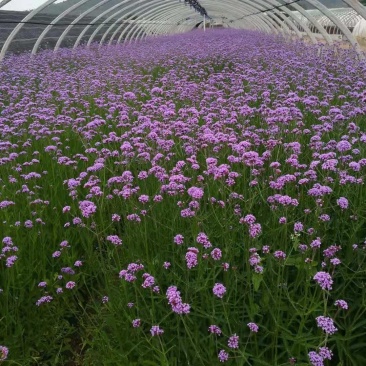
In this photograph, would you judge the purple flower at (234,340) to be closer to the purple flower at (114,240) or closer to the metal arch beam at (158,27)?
the purple flower at (114,240)

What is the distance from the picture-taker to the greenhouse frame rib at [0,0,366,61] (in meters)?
12.8

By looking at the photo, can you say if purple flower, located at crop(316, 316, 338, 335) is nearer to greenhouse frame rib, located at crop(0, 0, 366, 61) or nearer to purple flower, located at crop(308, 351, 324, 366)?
purple flower, located at crop(308, 351, 324, 366)

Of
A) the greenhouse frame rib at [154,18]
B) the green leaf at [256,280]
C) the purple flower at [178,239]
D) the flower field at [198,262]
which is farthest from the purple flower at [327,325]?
the greenhouse frame rib at [154,18]

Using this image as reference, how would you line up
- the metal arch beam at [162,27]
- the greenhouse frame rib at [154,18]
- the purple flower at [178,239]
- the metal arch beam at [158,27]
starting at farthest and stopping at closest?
the metal arch beam at [162,27] < the metal arch beam at [158,27] < the greenhouse frame rib at [154,18] < the purple flower at [178,239]

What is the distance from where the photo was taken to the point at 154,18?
104 ft

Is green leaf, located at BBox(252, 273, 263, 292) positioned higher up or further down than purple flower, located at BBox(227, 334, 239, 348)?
higher up

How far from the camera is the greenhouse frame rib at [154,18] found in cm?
1275

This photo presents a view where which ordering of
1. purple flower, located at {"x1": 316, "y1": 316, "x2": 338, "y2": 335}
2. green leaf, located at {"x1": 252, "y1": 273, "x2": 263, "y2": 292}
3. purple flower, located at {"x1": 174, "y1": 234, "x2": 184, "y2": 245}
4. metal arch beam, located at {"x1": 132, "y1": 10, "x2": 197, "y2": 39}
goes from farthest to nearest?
metal arch beam, located at {"x1": 132, "y1": 10, "x2": 197, "y2": 39} < purple flower, located at {"x1": 174, "y1": 234, "x2": 184, "y2": 245} < green leaf, located at {"x1": 252, "y1": 273, "x2": 263, "y2": 292} < purple flower, located at {"x1": 316, "y1": 316, "x2": 338, "y2": 335}

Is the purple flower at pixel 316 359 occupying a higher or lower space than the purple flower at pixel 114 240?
lower

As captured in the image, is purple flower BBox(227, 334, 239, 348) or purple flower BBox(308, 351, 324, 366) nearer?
purple flower BBox(308, 351, 324, 366)

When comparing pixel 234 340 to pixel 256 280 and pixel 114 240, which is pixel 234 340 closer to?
pixel 256 280

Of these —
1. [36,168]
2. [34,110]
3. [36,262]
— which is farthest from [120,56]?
[36,262]

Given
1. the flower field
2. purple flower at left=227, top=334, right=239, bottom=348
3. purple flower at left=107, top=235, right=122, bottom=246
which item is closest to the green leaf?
the flower field

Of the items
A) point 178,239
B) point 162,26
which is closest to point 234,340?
point 178,239
